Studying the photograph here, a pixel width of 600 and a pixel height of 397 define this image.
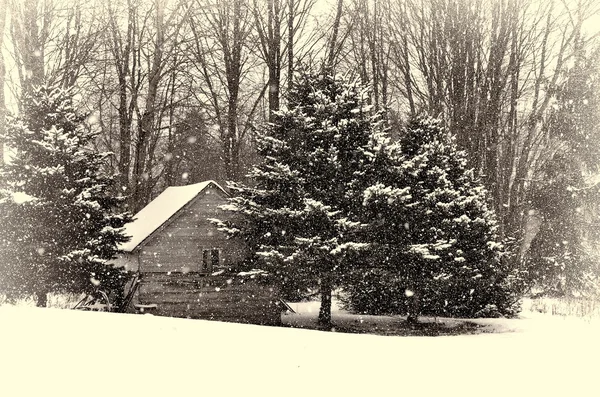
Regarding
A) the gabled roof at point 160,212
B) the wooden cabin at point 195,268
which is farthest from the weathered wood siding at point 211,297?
the gabled roof at point 160,212

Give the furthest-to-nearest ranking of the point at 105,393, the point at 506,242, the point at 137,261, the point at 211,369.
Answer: the point at 506,242 → the point at 137,261 → the point at 211,369 → the point at 105,393

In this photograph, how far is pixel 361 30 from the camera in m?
33.5

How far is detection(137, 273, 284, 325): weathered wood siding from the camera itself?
69.2 feet

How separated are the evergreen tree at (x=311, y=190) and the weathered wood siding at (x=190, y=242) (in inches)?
51.9

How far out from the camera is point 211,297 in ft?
71.1

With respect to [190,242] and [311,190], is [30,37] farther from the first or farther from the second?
[311,190]

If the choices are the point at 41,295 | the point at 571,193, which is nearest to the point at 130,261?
the point at 41,295

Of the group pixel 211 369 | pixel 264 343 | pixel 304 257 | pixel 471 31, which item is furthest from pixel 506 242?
pixel 211 369

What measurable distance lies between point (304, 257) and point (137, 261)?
6239mm

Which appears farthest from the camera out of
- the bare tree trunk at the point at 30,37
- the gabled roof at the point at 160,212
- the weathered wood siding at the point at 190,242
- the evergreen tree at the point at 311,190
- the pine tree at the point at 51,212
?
the bare tree trunk at the point at 30,37

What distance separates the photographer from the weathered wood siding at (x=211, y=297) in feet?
69.2

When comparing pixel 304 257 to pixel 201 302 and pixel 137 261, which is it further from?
pixel 137 261

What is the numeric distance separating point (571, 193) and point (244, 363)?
80.8 feet

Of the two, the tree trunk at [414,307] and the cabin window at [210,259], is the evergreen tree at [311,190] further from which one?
the tree trunk at [414,307]
